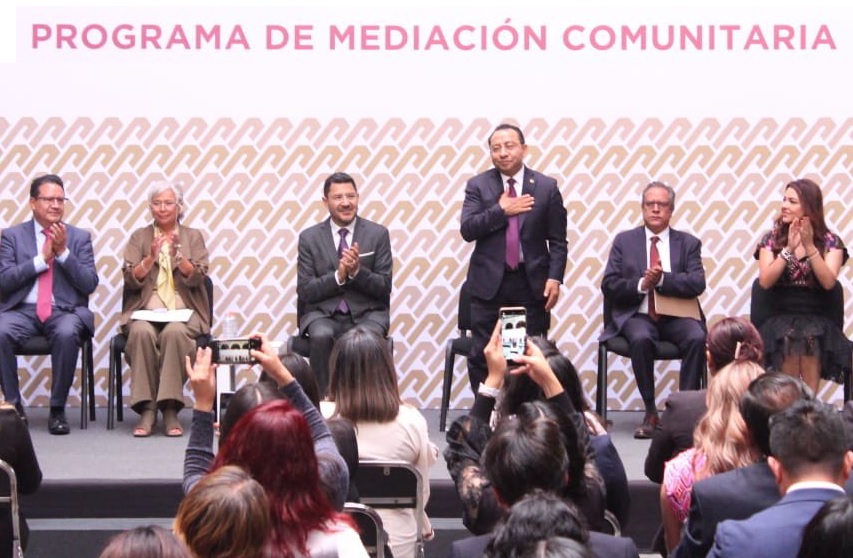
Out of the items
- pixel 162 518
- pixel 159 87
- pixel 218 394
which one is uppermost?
pixel 159 87

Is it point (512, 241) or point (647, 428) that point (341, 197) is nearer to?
point (512, 241)

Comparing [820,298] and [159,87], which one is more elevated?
[159,87]

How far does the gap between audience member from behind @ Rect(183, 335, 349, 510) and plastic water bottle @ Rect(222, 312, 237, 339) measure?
3.73m

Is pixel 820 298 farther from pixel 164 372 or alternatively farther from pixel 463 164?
pixel 164 372

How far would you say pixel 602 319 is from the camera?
752 cm

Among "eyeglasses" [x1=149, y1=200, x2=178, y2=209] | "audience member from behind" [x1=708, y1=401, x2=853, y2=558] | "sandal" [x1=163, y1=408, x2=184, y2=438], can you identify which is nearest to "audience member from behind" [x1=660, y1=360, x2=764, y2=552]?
"audience member from behind" [x1=708, y1=401, x2=853, y2=558]

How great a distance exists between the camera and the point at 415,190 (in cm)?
752

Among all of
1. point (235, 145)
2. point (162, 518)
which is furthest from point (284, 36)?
point (162, 518)

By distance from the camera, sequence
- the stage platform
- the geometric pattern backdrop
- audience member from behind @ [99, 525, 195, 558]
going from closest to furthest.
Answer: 1. audience member from behind @ [99, 525, 195, 558]
2. the stage platform
3. the geometric pattern backdrop

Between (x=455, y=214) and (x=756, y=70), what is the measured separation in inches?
70.5

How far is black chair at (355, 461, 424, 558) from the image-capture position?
13.1 feet

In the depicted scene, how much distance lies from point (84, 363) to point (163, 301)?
500 millimetres

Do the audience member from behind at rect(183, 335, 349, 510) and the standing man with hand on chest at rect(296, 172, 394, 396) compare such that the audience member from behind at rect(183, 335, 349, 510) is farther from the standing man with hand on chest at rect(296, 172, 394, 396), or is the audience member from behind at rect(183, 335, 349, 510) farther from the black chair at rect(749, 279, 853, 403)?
the black chair at rect(749, 279, 853, 403)

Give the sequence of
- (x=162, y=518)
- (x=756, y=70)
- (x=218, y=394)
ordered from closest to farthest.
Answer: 1. (x=162, y=518)
2. (x=218, y=394)
3. (x=756, y=70)
